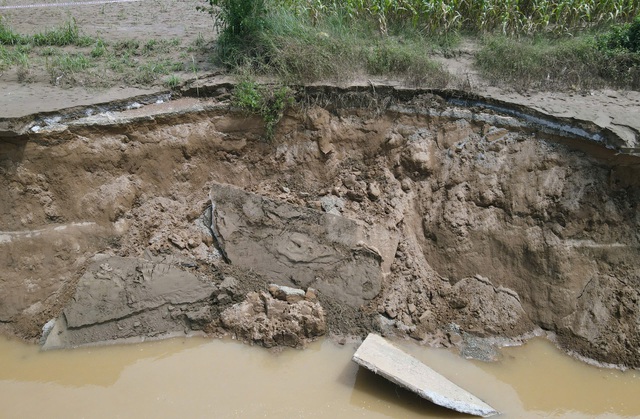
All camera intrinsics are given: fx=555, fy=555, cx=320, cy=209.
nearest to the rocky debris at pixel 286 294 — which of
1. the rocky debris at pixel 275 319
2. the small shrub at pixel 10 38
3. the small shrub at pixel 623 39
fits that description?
the rocky debris at pixel 275 319

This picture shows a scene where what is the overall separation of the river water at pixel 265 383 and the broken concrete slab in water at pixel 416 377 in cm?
12

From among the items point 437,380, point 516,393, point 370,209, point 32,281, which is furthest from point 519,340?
point 32,281

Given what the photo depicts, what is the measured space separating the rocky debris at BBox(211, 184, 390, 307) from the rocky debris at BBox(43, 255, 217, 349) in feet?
1.68

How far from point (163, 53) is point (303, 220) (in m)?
2.79

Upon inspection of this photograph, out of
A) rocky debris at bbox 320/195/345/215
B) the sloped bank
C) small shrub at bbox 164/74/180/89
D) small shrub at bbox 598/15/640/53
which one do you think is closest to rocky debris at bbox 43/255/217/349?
the sloped bank

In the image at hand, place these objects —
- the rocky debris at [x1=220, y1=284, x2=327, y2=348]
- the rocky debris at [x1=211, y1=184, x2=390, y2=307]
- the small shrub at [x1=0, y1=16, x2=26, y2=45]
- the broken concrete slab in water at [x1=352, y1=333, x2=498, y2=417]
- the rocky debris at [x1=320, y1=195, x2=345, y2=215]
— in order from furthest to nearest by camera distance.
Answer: the small shrub at [x1=0, y1=16, x2=26, y2=45] → the rocky debris at [x1=320, y1=195, x2=345, y2=215] → the rocky debris at [x1=211, y1=184, x2=390, y2=307] → the rocky debris at [x1=220, y1=284, x2=327, y2=348] → the broken concrete slab in water at [x1=352, y1=333, x2=498, y2=417]

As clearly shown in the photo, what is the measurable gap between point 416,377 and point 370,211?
1.73 metres

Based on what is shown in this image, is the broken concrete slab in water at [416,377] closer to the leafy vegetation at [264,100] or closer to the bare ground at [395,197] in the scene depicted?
the bare ground at [395,197]

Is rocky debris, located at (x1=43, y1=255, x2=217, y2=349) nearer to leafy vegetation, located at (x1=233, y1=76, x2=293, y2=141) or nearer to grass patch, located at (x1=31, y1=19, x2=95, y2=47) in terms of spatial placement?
leafy vegetation, located at (x1=233, y1=76, x2=293, y2=141)

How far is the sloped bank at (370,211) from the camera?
15.9ft

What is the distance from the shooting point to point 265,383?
4219 millimetres

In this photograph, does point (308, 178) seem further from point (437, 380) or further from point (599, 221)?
point (599, 221)

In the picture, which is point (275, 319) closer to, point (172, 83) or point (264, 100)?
point (264, 100)

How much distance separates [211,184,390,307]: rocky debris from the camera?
4.98m
